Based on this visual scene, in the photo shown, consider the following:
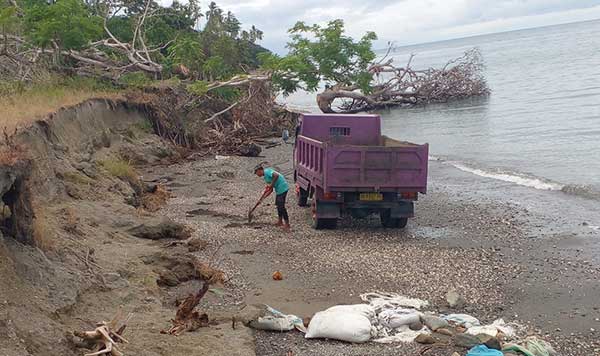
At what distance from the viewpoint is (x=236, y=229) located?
511 inches

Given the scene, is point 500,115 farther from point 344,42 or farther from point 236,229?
point 236,229

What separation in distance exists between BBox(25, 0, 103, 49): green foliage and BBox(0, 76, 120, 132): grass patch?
4.92ft

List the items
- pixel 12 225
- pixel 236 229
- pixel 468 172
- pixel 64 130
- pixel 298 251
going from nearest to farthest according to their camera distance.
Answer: pixel 12 225, pixel 298 251, pixel 236 229, pixel 64 130, pixel 468 172

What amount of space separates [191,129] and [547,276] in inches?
808

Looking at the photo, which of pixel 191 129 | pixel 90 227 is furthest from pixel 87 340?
pixel 191 129

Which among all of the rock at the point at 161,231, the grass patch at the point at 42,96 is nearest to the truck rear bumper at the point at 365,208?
the rock at the point at 161,231

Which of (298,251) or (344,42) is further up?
(344,42)

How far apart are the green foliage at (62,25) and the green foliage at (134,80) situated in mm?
2592

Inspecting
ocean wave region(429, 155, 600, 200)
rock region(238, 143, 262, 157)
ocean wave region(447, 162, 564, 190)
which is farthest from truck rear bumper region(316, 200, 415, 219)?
rock region(238, 143, 262, 157)

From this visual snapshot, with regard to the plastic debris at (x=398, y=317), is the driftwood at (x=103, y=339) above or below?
above

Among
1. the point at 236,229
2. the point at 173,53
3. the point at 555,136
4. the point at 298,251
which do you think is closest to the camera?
the point at 298,251

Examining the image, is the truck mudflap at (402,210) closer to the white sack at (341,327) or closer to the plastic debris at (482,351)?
the white sack at (341,327)

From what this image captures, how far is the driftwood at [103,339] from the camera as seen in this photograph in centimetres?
557

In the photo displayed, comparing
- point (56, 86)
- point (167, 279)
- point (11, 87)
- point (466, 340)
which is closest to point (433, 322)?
point (466, 340)
